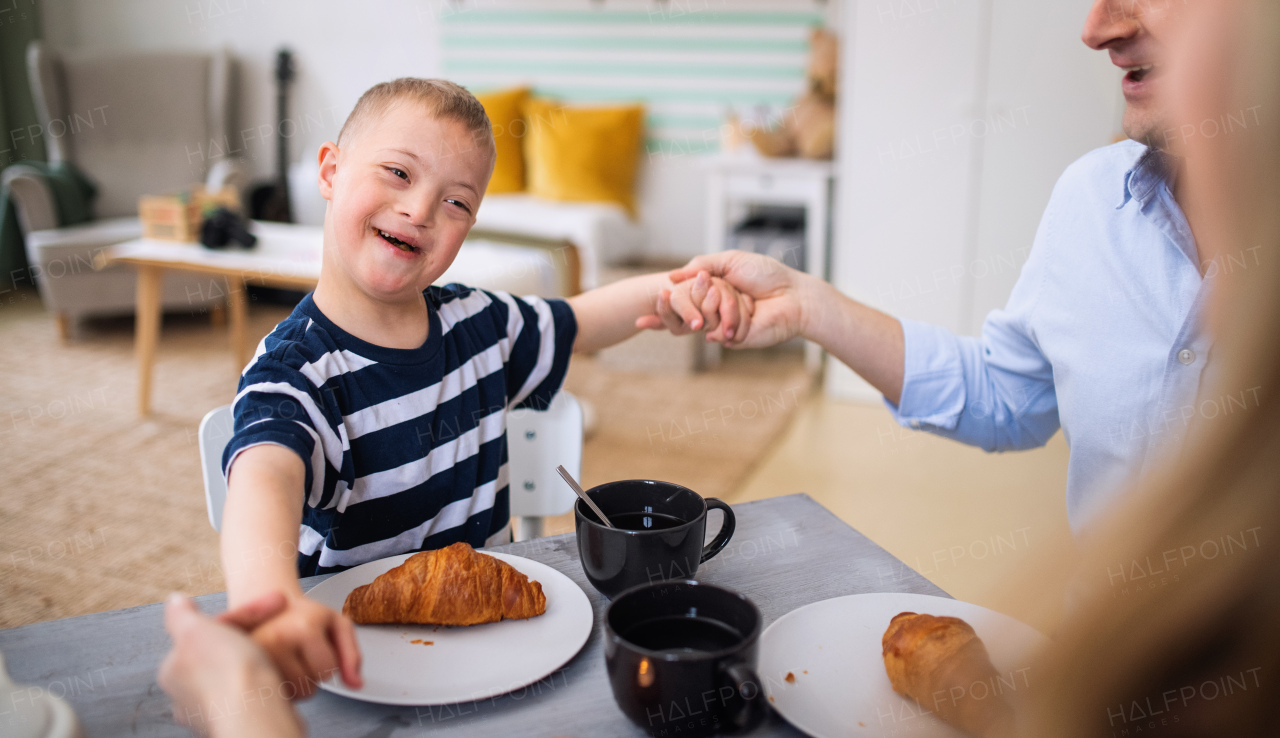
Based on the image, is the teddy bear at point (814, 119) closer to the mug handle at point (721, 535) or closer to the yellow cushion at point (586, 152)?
the yellow cushion at point (586, 152)

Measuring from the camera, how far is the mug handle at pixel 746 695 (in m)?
0.51

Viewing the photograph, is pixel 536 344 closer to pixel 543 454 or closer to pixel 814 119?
pixel 543 454

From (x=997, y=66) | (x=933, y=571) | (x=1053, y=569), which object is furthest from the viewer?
(x=997, y=66)

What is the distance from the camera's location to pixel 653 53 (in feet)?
13.8

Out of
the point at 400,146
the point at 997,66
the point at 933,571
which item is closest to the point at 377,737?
the point at 400,146

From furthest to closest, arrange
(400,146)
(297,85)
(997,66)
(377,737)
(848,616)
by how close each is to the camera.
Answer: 1. (297,85)
2. (997,66)
3. (400,146)
4. (848,616)
5. (377,737)

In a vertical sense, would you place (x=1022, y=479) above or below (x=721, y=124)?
below

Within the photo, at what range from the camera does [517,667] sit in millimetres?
624

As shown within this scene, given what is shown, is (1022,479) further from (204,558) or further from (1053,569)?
(1053,569)

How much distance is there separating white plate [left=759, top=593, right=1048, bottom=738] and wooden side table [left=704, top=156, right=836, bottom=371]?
2.72 meters

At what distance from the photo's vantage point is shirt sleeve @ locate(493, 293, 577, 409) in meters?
1.07

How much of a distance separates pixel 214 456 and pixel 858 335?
759mm

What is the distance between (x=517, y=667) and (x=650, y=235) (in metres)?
3.89

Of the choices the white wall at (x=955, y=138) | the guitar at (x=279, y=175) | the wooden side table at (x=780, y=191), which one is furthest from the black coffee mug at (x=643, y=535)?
the guitar at (x=279, y=175)
